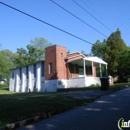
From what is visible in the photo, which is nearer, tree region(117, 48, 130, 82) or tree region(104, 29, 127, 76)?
tree region(117, 48, 130, 82)

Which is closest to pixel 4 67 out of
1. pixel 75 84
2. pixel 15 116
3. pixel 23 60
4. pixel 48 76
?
pixel 23 60


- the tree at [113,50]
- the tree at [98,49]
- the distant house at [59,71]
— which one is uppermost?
the tree at [98,49]

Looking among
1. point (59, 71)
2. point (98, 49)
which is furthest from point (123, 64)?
point (98, 49)

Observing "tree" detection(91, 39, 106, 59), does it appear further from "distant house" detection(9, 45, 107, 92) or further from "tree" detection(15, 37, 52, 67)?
"distant house" detection(9, 45, 107, 92)

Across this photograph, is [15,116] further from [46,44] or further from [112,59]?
[46,44]

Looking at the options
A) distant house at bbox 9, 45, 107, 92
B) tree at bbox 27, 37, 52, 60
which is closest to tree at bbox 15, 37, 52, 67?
tree at bbox 27, 37, 52, 60

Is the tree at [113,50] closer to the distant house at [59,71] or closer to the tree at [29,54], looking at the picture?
the distant house at [59,71]

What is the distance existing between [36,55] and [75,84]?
37.0 metres

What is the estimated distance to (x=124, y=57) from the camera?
35062mm

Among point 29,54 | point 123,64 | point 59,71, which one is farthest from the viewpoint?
point 29,54

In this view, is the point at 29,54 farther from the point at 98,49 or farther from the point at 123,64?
the point at 123,64

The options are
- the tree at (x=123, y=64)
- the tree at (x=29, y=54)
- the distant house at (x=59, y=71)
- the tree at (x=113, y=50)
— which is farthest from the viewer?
the tree at (x=29, y=54)

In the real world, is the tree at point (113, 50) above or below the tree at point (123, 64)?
above

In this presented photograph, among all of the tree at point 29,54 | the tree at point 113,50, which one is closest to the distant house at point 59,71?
the tree at point 113,50
